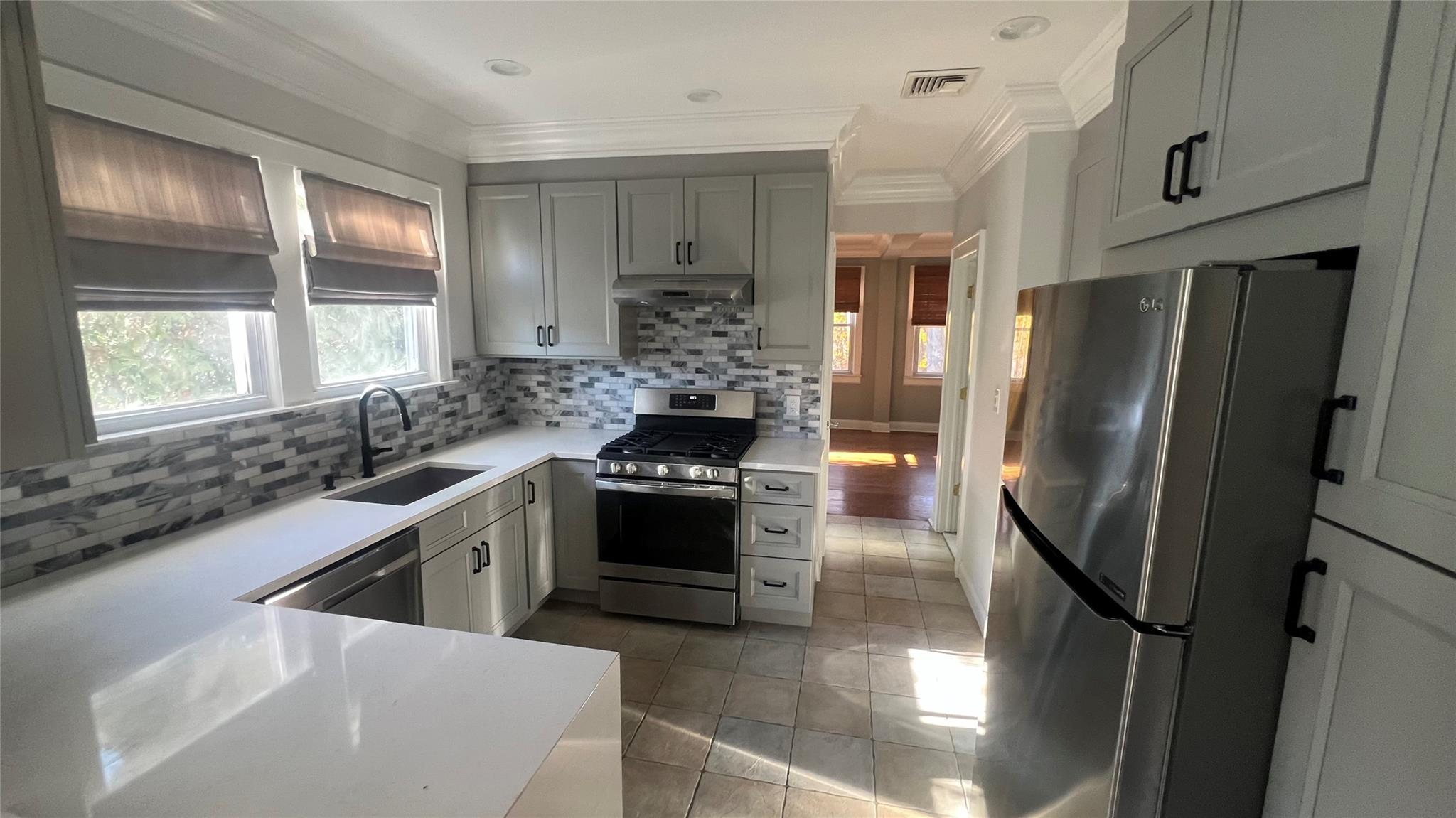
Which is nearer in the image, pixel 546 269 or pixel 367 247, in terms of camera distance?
pixel 367 247

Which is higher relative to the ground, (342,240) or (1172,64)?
(1172,64)

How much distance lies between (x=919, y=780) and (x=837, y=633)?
0.92 metres

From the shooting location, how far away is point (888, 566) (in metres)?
3.67

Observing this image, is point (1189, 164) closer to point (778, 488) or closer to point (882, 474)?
point (778, 488)

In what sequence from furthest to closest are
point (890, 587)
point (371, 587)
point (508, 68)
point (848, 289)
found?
point (848, 289)
point (890, 587)
point (508, 68)
point (371, 587)

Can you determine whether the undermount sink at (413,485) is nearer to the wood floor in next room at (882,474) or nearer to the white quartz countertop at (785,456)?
the white quartz countertop at (785,456)

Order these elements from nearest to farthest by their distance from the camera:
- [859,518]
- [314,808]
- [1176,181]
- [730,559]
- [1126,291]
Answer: [314,808]
[1126,291]
[1176,181]
[730,559]
[859,518]

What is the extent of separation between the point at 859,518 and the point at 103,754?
4220 mm

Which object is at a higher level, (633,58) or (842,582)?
(633,58)

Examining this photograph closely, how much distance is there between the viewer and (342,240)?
90.8 inches

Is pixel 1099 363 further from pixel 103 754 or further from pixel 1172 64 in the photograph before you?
pixel 103 754

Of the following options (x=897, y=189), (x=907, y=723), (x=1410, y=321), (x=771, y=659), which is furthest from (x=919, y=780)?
(x=897, y=189)

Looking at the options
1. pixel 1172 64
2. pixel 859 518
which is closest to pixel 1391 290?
pixel 1172 64

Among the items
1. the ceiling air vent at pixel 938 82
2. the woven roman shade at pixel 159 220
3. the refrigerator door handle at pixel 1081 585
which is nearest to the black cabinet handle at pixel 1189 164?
the refrigerator door handle at pixel 1081 585
